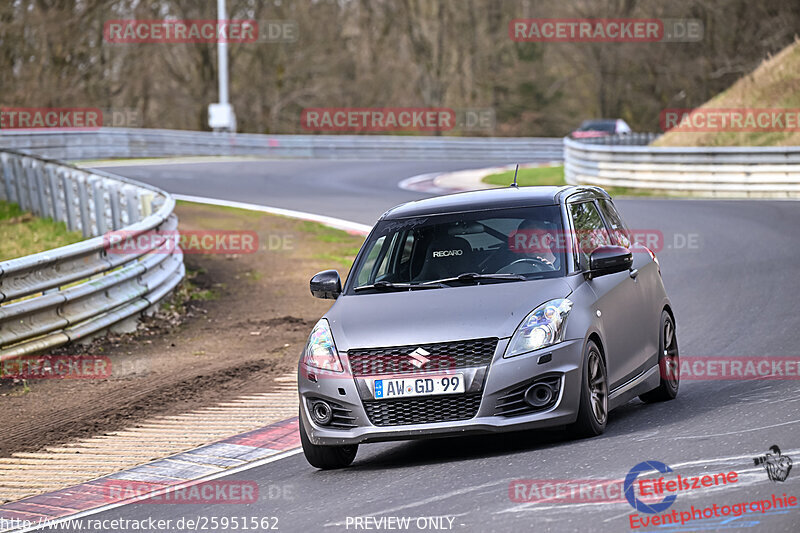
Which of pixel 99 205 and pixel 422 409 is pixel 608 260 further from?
pixel 99 205

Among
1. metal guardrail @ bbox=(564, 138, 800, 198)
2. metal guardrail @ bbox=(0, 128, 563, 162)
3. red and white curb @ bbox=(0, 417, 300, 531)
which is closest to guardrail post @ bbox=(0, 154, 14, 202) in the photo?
metal guardrail @ bbox=(0, 128, 563, 162)

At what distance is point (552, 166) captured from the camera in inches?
1535

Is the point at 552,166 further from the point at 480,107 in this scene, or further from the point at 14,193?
the point at 480,107

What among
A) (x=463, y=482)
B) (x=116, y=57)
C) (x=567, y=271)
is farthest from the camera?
(x=116, y=57)

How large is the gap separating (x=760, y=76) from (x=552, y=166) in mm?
8117

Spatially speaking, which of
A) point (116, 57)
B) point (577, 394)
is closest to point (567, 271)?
point (577, 394)

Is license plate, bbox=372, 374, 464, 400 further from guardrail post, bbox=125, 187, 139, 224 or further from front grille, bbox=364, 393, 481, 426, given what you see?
guardrail post, bbox=125, 187, 139, 224

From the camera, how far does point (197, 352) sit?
12.4 meters

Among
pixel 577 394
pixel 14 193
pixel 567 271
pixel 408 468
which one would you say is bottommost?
pixel 14 193

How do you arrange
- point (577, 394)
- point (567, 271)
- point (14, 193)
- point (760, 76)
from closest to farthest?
point (577, 394), point (567, 271), point (14, 193), point (760, 76)

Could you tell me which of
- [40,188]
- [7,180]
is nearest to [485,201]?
[40,188]

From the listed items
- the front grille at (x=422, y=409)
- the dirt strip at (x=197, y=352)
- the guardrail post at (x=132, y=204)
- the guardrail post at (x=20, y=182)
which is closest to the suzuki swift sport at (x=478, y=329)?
the front grille at (x=422, y=409)

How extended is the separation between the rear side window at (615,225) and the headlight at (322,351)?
2497 mm

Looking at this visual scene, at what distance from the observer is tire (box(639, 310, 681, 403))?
349 inches
